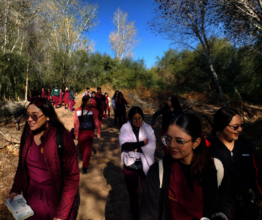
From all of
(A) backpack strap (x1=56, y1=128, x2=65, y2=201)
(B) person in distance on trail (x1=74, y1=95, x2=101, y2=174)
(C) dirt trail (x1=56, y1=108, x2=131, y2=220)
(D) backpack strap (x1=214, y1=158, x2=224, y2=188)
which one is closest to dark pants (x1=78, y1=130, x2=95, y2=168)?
(B) person in distance on trail (x1=74, y1=95, x2=101, y2=174)

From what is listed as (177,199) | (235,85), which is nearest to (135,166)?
(177,199)

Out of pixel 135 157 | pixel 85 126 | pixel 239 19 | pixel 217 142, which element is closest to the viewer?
pixel 217 142

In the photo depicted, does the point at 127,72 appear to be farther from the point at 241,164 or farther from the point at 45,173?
the point at 45,173

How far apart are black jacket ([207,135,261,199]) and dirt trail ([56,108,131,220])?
214cm

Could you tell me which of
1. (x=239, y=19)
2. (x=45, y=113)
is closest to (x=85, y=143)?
(x=45, y=113)

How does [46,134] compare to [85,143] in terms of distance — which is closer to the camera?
[46,134]

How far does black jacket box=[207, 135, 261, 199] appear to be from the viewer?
79.1 inches

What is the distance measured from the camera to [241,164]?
6.72 ft

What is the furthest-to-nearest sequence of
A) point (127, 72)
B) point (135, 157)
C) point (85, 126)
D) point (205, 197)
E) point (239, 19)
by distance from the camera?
point (127, 72), point (239, 19), point (85, 126), point (135, 157), point (205, 197)

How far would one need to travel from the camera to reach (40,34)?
26.2 m

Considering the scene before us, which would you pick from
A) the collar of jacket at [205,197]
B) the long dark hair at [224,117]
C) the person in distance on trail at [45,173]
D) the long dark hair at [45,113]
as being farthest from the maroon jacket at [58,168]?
the long dark hair at [224,117]

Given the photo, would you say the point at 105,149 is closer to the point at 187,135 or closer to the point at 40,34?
the point at 187,135

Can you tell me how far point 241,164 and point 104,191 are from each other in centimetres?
301

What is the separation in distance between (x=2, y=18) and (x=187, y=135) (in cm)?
2292
